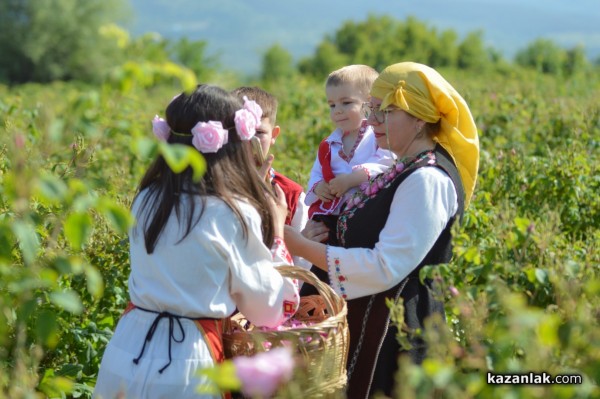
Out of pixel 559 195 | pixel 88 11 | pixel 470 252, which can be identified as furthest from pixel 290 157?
pixel 88 11

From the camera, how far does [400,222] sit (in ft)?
9.26

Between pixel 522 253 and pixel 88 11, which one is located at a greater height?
pixel 522 253

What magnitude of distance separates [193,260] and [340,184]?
3.50 ft

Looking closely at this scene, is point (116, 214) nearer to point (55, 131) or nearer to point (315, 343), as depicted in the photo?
point (55, 131)

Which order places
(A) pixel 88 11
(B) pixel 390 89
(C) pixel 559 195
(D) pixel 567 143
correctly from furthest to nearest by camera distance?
(A) pixel 88 11
(D) pixel 567 143
(C) pixel 559 195
(B) pixel 390 89

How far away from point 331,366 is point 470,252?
0.51m

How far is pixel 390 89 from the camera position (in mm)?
3027

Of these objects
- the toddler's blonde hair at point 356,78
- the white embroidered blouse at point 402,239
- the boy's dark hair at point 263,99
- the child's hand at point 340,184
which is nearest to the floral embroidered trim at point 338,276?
the white embroidered blouse at point 402,239

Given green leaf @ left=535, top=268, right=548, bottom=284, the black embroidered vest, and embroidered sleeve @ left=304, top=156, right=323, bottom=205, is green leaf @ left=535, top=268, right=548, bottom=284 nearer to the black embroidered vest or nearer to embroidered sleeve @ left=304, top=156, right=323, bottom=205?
the black embroidered vest

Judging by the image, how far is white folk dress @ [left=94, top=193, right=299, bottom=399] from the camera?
2.48 meters

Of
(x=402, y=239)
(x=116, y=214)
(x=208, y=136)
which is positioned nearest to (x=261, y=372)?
(x=116, y=214)

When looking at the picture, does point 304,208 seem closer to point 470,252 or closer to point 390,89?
point 390,89

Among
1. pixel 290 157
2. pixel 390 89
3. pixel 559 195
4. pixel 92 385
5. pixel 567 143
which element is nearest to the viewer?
pixel 390 89

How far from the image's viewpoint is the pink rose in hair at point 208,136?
2.50m
